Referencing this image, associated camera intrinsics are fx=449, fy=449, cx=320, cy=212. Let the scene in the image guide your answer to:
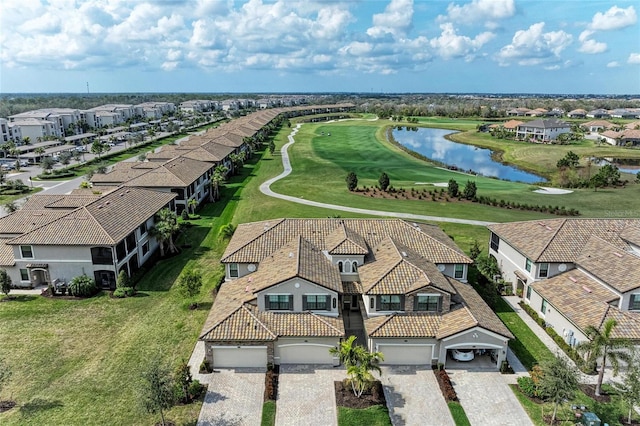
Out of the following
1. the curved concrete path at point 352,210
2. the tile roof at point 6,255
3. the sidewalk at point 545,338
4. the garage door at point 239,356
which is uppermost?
the tile roof at point 6,255

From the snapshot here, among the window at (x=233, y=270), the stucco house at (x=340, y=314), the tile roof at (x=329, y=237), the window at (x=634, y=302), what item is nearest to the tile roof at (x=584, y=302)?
the window at (x=634, y=302)

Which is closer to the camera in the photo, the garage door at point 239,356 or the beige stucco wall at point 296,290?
the garage door at point 239,356

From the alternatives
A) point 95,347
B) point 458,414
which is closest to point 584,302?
point 458,414

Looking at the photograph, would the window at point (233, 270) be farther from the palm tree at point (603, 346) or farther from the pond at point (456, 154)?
the pond at point (456, 154)

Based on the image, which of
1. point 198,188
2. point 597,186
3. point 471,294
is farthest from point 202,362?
point 597,186

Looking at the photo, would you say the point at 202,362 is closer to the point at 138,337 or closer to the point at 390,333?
the point at 138,337

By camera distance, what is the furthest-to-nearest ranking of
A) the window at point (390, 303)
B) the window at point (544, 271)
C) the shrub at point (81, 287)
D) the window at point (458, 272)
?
the shrub at point (81, 287) → the window at point (458, 272) → the window at point (544, 271) → the window at point (390, 303)

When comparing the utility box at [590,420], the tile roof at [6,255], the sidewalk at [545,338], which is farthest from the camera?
the tile roof at [6,255]

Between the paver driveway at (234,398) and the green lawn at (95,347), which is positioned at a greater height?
the green lawn at (95,347)

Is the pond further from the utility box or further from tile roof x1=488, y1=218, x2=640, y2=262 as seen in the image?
the utility box
